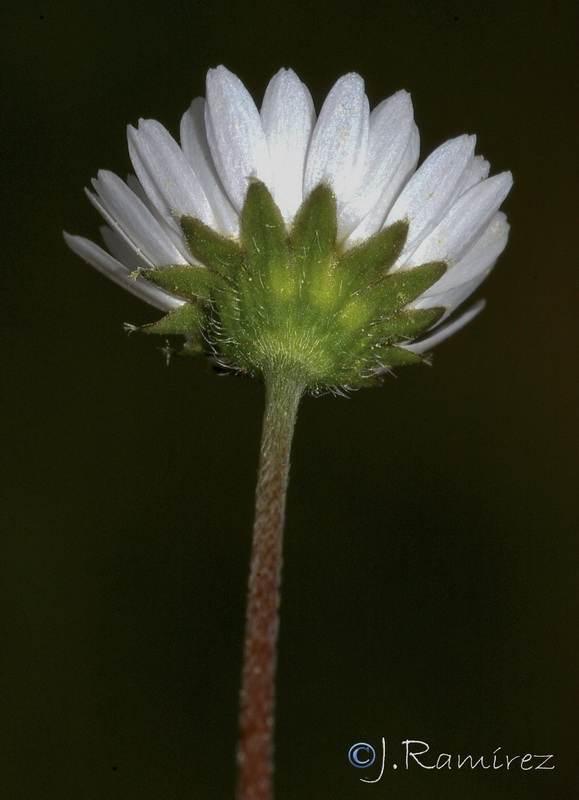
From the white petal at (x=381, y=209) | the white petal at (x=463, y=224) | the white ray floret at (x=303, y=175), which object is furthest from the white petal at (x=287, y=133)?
the white petal at (x=463, y=224)

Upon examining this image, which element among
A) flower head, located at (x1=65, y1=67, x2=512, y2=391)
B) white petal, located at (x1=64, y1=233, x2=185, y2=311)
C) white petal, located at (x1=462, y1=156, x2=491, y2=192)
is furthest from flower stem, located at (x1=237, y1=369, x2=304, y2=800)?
white petal, located at (x1=462, y1=156, x2=491, y2=192)

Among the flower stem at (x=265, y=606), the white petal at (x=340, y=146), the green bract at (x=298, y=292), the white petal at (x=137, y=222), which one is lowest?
the flower stem at (x=265, y=606)

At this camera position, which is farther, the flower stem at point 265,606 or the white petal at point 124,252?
the white petal at point 124,252

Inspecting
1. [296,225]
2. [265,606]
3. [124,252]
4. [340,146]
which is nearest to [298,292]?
[296,225]

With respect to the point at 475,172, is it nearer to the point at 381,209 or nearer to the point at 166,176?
the point at 381,209

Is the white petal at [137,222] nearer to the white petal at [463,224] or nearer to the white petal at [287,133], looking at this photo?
the white petal at [287,133]

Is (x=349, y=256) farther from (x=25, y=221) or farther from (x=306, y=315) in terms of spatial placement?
(x=25, y=221)

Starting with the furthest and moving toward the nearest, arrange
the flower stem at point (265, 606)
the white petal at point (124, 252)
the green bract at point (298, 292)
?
the white petal at point (124, 252) < the green bract at point (298, 292) < the flower stem at point (265, 606)

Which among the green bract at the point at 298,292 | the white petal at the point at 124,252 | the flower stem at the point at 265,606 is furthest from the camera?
the white petal at the point at 124,252
